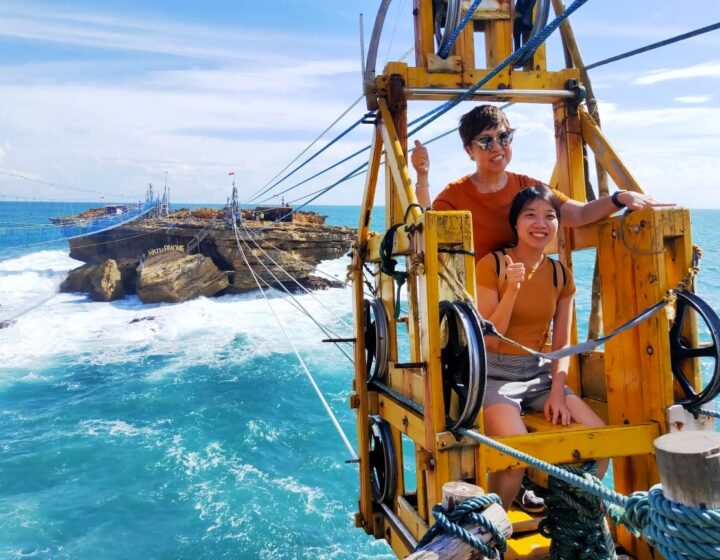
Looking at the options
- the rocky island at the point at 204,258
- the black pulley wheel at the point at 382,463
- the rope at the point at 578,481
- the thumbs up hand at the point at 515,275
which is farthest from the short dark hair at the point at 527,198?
the rocky island at the point at 204,258

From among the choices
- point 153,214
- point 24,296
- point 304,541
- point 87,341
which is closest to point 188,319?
point 87,341

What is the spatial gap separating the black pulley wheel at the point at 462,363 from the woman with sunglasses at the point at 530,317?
307mm

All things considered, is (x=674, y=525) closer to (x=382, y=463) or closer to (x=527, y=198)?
(x=527, y=198)

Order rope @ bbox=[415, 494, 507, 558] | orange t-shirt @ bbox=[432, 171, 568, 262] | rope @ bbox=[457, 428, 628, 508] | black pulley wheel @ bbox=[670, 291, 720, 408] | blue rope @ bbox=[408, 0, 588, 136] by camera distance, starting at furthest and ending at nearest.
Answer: orange t-shirt @ bbox=[432, 171, 568, 262], black pulley wheel @ bbox=[670, 291, 720, 408], blue rope @ bbox=[408, 0, 588, 136], rope @ bbox=[415, 494, 507, 558], rope @ bbox=[457, 428, 628, 508]

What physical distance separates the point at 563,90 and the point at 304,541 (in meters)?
8.05

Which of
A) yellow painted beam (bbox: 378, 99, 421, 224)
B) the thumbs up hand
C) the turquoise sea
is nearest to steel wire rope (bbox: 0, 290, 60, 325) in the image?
the turquoise sea

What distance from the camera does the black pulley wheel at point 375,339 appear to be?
4117mm

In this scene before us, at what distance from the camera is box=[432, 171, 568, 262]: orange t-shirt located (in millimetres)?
3760

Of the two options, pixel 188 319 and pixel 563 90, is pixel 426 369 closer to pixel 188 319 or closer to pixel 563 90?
pixel 563 90

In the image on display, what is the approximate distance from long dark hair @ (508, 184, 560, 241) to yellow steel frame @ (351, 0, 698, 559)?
0.39m

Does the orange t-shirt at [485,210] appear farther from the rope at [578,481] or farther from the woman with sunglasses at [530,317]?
the rope at [578,481]

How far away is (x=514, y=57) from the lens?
10.3ft

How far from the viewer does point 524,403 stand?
3521 millimetres

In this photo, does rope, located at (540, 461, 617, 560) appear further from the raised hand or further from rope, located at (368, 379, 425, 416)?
the raised hand
